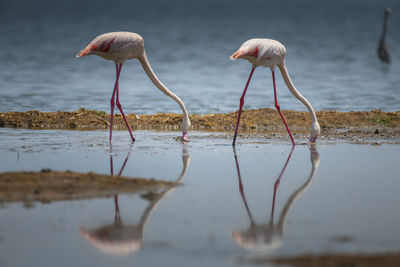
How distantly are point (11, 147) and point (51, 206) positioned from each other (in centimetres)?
397

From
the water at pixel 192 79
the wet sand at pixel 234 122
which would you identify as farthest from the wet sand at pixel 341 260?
the water at pixel 192 79

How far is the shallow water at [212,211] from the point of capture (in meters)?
5.16

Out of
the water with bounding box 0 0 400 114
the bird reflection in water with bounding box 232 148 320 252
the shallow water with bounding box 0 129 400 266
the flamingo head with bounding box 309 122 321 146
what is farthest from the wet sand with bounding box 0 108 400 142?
the bird reflection in water with bounding box 232 148 320 252

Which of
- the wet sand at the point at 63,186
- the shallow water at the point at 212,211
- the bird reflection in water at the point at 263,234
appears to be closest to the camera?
the shallow water at the point at 212,211

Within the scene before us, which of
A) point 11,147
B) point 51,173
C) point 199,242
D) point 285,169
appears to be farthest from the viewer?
point 11,147

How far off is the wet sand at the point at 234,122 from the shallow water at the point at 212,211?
8.47ft

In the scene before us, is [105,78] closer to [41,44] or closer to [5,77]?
[5,77]

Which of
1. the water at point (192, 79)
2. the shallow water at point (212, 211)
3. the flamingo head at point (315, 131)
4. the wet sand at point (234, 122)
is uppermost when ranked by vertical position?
the shallow water at point (212, 211)

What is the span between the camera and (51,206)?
633cm

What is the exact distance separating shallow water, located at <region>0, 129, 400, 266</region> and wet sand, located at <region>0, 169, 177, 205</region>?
0.19 m

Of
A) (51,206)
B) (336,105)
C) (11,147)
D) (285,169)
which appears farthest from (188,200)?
(336,105)

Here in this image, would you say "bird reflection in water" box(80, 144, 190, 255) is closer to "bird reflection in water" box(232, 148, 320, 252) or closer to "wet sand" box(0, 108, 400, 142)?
"bird reflection in water" box(232, 148, 320, 252)

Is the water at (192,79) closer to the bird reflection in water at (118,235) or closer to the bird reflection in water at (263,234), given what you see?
the bird reflection in water at (263,234)

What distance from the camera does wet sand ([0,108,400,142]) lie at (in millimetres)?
12734
